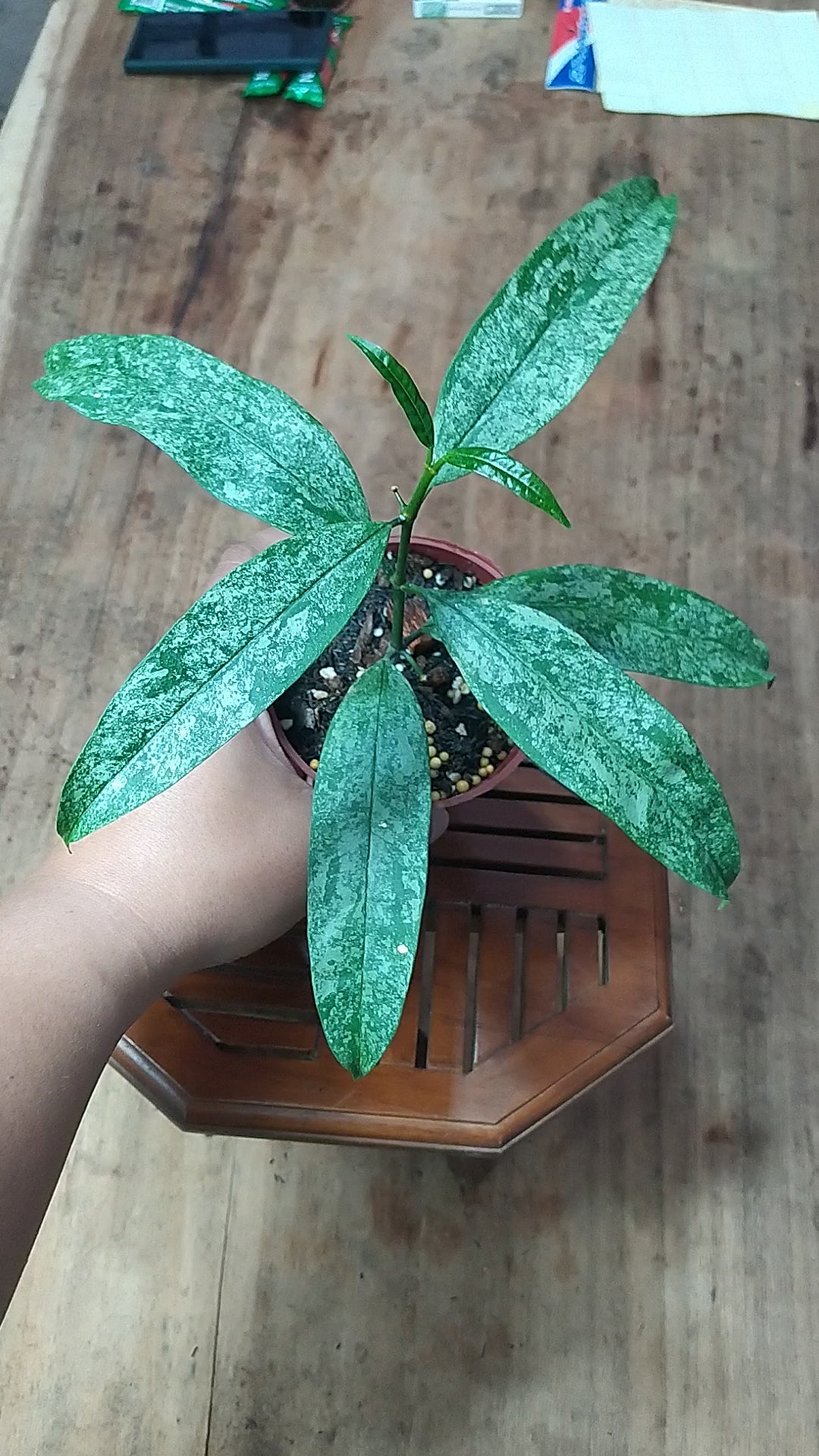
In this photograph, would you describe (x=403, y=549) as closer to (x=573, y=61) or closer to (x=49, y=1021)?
(x=49, y=1021)

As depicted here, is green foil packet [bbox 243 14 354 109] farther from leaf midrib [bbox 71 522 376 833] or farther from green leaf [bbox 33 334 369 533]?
leaf midrib [bbox 71 522 376 833]

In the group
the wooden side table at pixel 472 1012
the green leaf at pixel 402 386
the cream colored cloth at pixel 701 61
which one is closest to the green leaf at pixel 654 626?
the green leaf at pixel 402 386

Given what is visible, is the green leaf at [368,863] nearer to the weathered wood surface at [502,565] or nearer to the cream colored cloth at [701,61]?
the weathered wood surface at [502,565]

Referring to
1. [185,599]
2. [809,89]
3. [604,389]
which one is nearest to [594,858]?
[185,599]

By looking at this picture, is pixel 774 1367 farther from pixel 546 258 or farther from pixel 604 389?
pixel 604 389

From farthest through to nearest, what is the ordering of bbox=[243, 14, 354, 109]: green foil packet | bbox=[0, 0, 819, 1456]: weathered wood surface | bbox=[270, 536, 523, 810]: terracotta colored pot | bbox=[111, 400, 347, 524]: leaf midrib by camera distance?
1. bbox=[243, 14, 354, 109]: green foil packet
2. bbox=[0, 0, 819, 1456]: weathered wood surface
3. bbox=[270, 536, 523, 810]: terracotta colored pot
4. bbox=[111, 400, 347, 524]: leaf midrib

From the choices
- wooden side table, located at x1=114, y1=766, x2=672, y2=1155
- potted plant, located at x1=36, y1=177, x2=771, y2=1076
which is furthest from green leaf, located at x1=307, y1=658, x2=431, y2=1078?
wooden side table, located at x1=114, y1=766, x2=672, y2=1155
